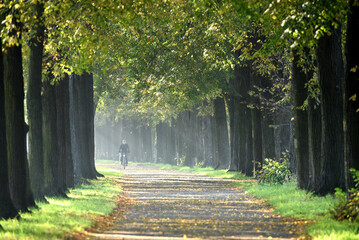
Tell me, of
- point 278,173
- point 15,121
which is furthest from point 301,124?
point 15,121

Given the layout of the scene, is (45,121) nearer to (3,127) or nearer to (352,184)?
(3,127)

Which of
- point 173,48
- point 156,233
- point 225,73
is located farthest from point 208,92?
point 156,233

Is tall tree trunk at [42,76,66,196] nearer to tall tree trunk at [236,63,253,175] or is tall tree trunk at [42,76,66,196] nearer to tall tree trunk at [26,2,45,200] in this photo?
tall tree trunk at [26,2,45,200]

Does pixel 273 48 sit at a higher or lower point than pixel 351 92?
higher

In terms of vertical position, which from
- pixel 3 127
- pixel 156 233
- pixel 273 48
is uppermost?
pixel 273 48

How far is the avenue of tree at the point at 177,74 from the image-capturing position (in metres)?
13.5

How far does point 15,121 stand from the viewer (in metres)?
14.3

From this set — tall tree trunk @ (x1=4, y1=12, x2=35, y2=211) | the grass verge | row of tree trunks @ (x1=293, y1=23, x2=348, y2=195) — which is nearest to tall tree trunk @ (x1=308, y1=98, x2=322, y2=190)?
row of tree trunks @ (x1=293, y1=23, x2=348, y2=195)

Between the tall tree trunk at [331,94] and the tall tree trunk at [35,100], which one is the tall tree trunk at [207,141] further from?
the tall tree trunk at [331,94]

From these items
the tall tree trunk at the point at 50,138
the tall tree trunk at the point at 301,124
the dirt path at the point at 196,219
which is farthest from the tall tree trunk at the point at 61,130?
the tall tree trunk at the point at 301,124

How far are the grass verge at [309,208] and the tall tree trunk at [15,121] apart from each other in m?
6.14

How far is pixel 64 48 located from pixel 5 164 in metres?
7.27

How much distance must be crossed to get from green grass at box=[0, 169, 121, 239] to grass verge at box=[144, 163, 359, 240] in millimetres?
4416

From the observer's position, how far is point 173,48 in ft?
105
